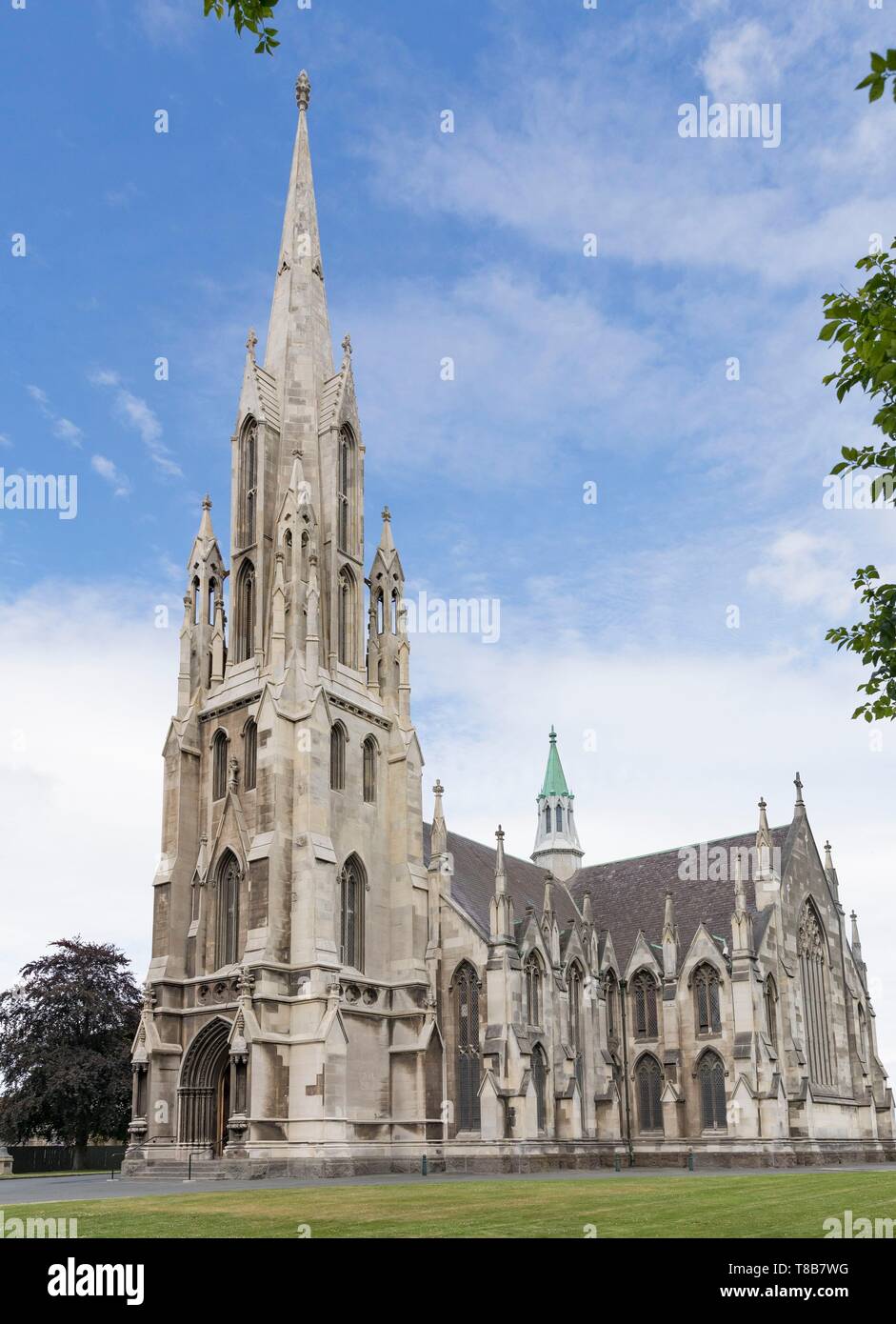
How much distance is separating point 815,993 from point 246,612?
29.0 meters

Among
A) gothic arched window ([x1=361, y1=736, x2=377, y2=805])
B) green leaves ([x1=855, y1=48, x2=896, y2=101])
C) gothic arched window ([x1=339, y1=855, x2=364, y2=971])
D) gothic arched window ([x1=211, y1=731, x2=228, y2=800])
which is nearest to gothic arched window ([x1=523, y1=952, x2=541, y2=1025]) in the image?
gothic arched window ([x1=339, y1=855, x2=364, y2=971])

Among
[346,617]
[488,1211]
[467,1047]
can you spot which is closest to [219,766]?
[346,617]

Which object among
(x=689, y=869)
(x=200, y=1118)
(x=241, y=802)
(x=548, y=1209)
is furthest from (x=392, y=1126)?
(x=548, y=1209)

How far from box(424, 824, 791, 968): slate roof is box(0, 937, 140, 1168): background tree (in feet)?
58.1

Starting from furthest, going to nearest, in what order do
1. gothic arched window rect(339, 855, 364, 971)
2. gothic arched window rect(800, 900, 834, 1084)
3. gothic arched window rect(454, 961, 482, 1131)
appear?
gothic arched window rect(800, 900, 834, 1084), gothic arched window rect(454, 961, 482, 1131), gothic arched window rect(339, 855, 364, 971)

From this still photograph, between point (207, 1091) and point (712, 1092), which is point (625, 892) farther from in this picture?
point (207, 1091)

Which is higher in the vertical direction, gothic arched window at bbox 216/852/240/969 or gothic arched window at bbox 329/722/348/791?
gothic arched window at bbox 329/722/348/791

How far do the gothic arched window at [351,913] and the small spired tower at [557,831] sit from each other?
29.2 metres

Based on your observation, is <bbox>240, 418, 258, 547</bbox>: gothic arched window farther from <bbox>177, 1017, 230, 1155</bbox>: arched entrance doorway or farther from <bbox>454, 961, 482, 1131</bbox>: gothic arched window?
<bbox>454, 961, 482, 1131</bbox>: gothic arched window

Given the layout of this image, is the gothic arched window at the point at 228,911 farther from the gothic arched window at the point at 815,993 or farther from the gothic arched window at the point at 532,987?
the gothic arched window at the point at 815,993

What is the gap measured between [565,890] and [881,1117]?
17.3m

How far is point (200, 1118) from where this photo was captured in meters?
39.4

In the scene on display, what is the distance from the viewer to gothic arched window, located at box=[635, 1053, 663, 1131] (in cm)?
4897
